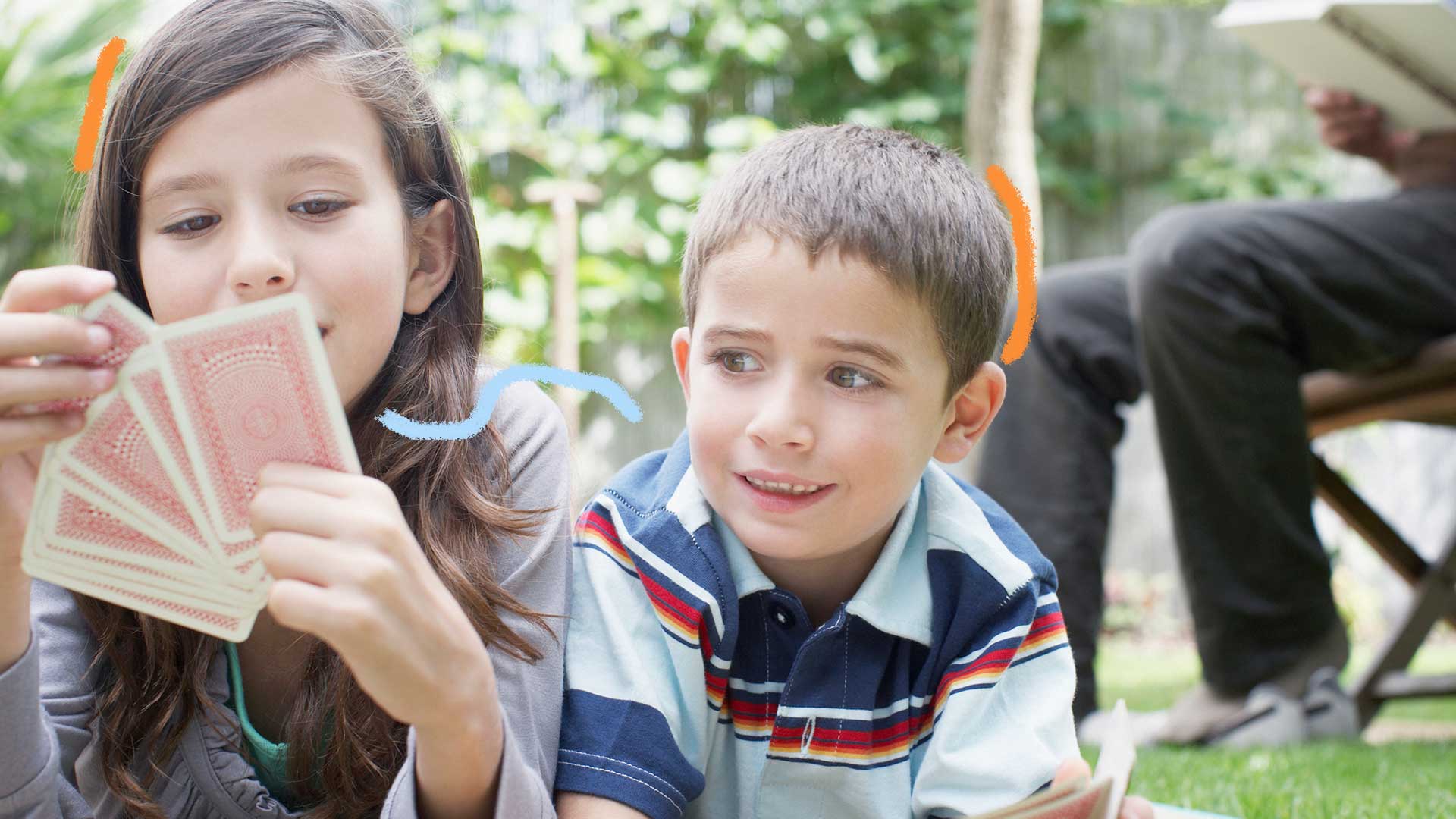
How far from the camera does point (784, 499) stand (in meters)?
1.43

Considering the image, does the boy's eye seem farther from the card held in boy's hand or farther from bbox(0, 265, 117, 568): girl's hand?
bbox(0, 265, 117, 568): girl's hand

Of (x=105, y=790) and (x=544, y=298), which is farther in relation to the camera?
(x=544, y=298)

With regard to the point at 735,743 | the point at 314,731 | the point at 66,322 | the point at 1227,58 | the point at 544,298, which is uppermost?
the point at 66,322

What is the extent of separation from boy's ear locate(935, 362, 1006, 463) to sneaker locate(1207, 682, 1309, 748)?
4.92 ft

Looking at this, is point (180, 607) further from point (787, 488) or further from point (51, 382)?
point (787, 488)

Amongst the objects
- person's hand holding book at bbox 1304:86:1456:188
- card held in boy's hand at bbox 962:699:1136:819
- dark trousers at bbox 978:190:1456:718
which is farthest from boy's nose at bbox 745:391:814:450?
person's hand holding book at bbox 1304:86:1456:188

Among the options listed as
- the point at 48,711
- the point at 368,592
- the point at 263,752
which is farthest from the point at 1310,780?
the point at 48,711

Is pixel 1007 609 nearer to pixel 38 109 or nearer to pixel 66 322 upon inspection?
pixel 66 322

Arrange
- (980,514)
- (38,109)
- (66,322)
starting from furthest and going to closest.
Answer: (38,109) < (980,514) < (66,322)

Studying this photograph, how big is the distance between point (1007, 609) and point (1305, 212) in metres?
1.76

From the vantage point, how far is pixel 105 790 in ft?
4.58

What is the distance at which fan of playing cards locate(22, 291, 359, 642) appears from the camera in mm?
1082

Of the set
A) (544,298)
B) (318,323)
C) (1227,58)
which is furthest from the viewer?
(1227,58)

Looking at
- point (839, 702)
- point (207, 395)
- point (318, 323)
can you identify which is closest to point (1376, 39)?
point (839, 702)
